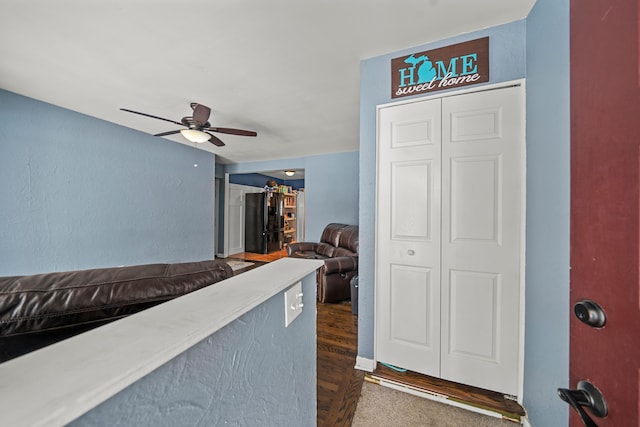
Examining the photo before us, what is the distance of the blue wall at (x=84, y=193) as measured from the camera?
2.65 metres

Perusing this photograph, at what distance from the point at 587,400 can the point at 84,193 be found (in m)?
4.66

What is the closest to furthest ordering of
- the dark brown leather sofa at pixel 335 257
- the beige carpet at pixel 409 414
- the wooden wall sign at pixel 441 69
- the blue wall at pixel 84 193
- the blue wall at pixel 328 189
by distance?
the beige carpet at pixel 409 414
the wooden wall sign at pixel 441 69
the blue wall at pixel 84 193
the dark brown leather sofa at pixel 335 257
the blue wall at pixel 328 189

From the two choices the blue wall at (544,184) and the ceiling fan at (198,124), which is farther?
the ceiling fan at (198,124)

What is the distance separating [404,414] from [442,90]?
2.12 m

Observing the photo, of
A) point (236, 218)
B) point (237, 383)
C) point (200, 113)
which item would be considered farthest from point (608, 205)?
point (236, 218)

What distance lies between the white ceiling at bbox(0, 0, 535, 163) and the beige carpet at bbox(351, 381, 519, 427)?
248 centimetres

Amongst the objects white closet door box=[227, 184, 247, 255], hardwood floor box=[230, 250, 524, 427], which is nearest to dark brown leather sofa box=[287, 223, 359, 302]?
hardwood floor box=[230, 250, 524, 427]

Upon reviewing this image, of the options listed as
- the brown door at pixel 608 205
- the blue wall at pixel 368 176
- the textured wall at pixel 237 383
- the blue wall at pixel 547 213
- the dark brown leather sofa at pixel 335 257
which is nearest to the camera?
the textured wall at pixel 237 383

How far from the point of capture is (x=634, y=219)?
20.9 inches

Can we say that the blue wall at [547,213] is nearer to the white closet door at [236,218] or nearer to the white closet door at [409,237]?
the white closet door at [409,237]

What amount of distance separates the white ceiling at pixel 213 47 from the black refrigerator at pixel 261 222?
382cm

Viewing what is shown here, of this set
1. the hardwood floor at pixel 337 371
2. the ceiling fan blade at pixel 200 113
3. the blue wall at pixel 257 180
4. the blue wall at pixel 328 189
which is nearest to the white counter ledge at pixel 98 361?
the hardwood floor at pixel 337 371

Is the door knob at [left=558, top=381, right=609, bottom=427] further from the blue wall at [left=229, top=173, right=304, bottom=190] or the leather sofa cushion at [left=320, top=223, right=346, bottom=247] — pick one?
the blue wall at [left=229, top=173, right=304, bottom=190]

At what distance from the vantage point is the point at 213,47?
1845mm
